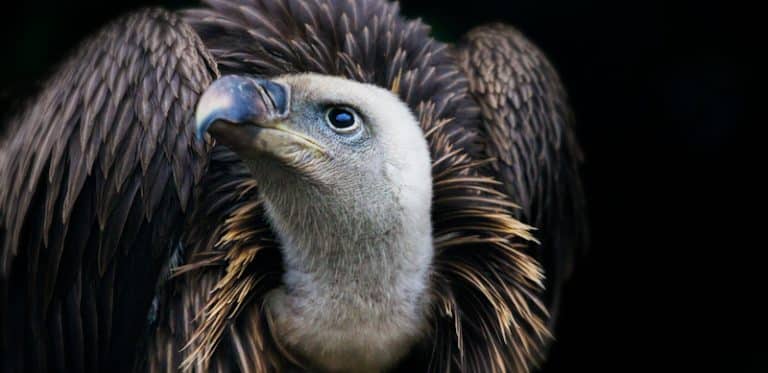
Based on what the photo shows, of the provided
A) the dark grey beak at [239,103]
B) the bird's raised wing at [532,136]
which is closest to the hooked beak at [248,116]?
the dark grey beak at [239,103]

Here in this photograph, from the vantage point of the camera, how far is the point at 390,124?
8.05 ft

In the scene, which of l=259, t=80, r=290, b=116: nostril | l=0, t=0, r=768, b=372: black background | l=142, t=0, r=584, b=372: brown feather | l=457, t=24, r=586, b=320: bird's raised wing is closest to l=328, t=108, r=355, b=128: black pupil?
l=259, t=80, r=290, b=116: nostril

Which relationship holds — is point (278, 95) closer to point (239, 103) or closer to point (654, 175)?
point (239, 103)

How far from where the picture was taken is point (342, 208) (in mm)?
2426

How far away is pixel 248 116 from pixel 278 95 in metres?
0.13

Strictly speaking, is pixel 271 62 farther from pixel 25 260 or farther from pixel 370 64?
pixel 25 260

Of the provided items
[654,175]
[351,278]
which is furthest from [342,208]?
[654,175]

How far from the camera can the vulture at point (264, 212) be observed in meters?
2.44

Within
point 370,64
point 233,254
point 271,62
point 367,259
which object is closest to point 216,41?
point 271,62

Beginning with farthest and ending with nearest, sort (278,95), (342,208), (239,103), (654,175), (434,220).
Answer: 1. (654,175)
2. (434,220)
3. (342,208)
4. (278,95)
5. (239,103)

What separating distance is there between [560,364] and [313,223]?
113 inches

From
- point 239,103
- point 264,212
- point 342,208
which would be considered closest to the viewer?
point 239,103

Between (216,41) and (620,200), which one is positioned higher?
(216,41)

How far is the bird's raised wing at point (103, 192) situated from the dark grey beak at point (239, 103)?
420 millimetres
